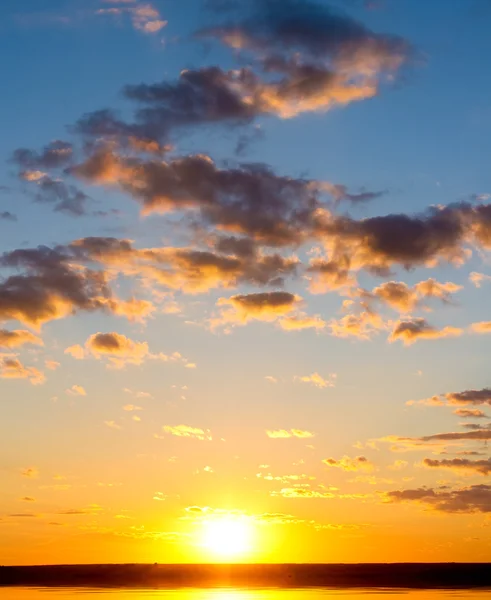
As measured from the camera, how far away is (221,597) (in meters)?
103

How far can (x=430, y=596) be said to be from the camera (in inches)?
4220

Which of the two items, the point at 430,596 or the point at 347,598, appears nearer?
the point at 347,598

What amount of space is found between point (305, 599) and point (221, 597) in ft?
33.7

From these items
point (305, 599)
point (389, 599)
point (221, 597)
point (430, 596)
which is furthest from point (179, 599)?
point (430, 596)

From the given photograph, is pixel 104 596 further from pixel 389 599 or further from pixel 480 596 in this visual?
pixel 480 596

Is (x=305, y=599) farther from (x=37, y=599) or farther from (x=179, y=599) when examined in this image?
(x=37, y=599)

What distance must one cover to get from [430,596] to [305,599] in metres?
17.7

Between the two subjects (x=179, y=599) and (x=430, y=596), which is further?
(x=430, y=596)

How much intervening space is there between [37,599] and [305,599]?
95.7ft

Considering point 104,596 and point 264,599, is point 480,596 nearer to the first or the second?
point 264,599

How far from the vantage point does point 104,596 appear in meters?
106

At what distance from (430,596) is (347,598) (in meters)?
12.8

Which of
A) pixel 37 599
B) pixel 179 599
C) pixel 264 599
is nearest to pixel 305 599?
pixel 264 599

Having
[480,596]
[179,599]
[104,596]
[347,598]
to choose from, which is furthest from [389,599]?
[104,596]
